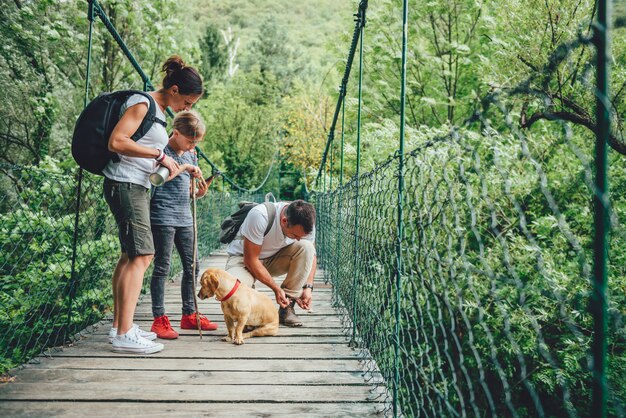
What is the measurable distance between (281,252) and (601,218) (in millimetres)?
2550

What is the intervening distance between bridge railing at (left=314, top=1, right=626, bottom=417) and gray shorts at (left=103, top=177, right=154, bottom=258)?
1.02 meters

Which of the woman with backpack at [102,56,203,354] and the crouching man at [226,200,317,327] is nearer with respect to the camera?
the woman with backpack at [102,56,203,354]

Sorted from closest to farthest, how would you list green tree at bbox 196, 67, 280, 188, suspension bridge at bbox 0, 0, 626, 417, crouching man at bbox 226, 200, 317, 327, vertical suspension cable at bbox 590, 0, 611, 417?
vertical suspension cable at bbox 590, 0, 611, 417
suspension bridge at bbox 0, 0, 626, 417
crouching man at bbox 226, 200, 317, 327
green tree at bbox 196, 67, 280, 188

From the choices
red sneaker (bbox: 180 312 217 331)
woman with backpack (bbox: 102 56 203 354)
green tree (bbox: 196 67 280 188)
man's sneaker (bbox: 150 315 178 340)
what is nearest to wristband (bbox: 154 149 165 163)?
woman with backpack (bbox: 102 56 203 354)

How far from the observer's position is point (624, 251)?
401cm

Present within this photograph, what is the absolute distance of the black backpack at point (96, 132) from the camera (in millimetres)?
1990

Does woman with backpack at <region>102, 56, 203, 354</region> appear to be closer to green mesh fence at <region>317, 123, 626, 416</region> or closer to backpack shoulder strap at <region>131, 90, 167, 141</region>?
backpack shoulder strap at <region>131, 90, 167, 141</region>

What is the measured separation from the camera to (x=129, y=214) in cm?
207

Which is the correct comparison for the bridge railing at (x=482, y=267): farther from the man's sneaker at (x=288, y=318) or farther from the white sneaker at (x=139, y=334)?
the white sneaker at (x=139, y=334)

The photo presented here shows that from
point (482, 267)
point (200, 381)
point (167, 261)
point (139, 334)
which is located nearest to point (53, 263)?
point (167, 261)

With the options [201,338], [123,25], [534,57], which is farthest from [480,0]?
[201,338]

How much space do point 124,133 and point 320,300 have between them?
86.7 inches

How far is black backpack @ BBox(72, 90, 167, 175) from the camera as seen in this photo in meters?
1.99

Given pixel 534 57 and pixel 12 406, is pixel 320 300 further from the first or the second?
pixel 534 57
